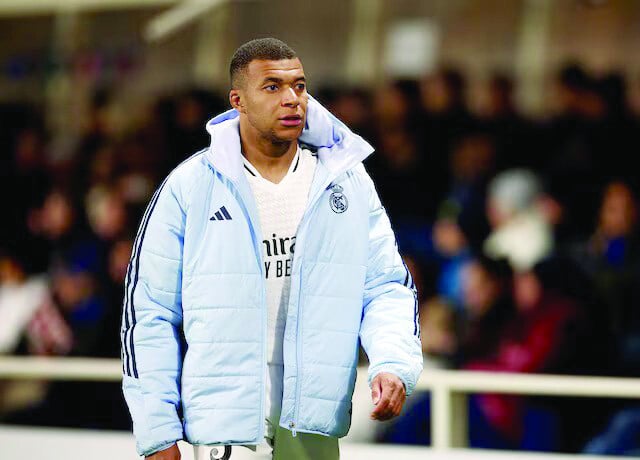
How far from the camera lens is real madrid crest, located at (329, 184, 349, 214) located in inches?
116

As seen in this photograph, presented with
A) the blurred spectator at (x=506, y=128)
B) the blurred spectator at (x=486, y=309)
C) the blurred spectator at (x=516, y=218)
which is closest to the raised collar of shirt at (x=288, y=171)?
the blurred spectator at (x=486, y=309)

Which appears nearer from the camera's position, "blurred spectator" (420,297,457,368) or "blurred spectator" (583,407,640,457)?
"blurred spectator" (583,407,640,457)

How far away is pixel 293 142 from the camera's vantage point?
10.1 ft

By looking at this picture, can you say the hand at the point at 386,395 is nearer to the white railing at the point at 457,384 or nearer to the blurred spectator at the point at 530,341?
the white railing at the point at 457,384

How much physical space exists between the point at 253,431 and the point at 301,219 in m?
0.54

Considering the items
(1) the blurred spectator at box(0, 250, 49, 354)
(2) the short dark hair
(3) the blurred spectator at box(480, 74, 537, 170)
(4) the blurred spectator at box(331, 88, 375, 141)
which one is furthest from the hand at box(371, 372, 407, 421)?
(1) the blurred spectator at box(0, 250, 49, 354)

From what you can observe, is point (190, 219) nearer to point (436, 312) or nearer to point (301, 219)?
point (301, 219)

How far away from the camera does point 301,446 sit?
293 centimetres

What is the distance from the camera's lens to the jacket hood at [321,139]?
296 cm

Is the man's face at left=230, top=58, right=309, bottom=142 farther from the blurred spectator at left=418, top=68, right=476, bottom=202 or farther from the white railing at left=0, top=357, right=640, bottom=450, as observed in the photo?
the blurred spectator at left=418, top=68, right=476, bottom=202

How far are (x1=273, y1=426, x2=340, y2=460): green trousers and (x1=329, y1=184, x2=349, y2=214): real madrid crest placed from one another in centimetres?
57

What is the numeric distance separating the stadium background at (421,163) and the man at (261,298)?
2.30 meters

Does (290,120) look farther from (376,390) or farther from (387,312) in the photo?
(376,390)

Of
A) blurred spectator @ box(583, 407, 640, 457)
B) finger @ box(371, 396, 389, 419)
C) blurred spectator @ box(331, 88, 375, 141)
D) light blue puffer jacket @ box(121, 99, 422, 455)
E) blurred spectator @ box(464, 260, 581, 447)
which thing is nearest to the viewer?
finger @ box(371, 396, 389, 419)
